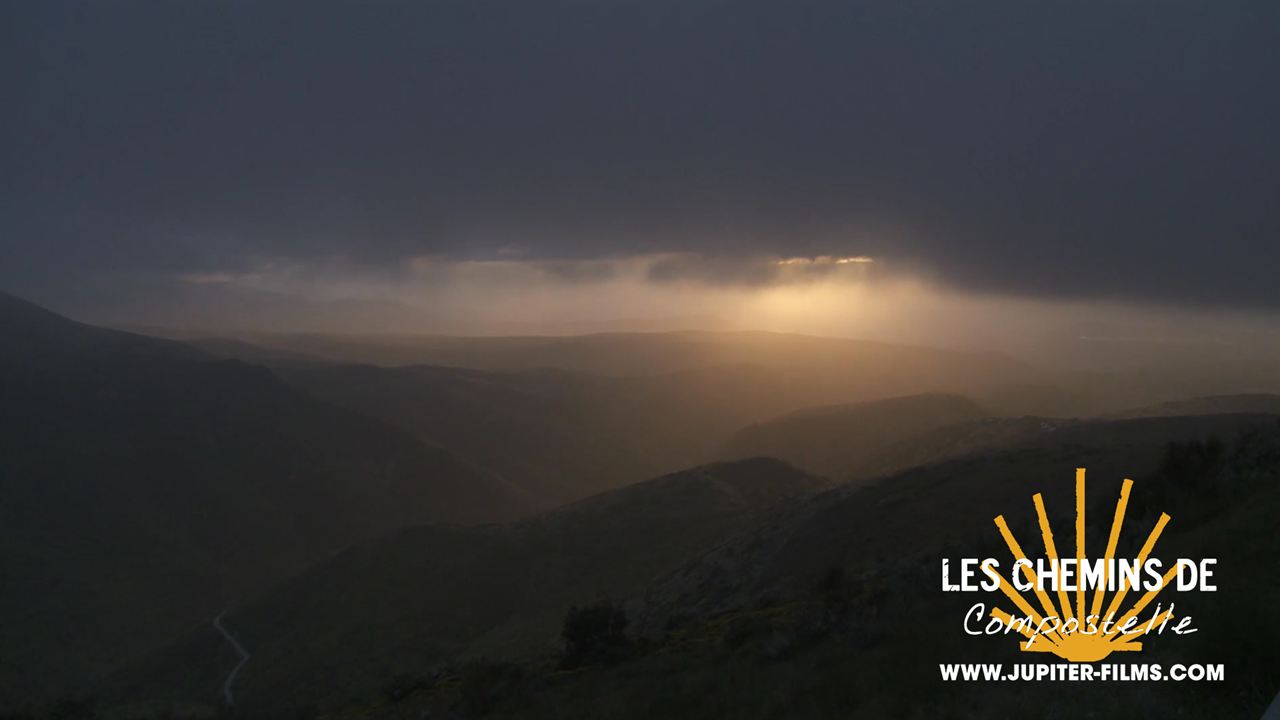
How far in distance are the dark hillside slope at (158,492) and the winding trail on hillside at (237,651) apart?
24.8 feet

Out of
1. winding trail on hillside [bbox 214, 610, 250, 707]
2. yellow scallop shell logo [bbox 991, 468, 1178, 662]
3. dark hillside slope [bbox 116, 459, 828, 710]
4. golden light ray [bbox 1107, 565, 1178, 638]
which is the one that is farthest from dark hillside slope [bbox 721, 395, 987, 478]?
golden light ray [bbox 1107, 565, 1178, 638]

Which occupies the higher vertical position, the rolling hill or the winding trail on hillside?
the rolling hill

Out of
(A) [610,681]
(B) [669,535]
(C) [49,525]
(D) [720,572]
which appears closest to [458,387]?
(C) [49,525]

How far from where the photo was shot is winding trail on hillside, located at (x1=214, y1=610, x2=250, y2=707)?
117 ft

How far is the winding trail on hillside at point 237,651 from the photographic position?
117ft

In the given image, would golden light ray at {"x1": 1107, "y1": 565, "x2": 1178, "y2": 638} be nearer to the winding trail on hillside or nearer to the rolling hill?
the rolling hill

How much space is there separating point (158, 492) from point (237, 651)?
1846 inches

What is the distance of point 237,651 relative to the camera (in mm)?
44281

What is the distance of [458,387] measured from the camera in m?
168

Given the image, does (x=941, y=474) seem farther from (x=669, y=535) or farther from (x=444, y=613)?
(x=444, y=613)

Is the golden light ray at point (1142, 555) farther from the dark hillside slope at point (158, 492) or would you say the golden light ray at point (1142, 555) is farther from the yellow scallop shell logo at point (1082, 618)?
the dark hillside slope at point (158, 492)

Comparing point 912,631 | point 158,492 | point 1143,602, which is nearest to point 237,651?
point 912,631

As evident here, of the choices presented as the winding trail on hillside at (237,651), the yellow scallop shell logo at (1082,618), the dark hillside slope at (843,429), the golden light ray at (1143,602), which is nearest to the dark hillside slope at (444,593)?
the winding trail on hillside at (237,651)

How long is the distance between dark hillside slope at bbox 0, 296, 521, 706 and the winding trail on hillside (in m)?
7.55
